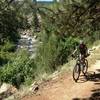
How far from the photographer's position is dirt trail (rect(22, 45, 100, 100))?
12.2m

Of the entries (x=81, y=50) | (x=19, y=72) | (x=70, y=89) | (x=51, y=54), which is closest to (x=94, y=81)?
(x=70, y=89)

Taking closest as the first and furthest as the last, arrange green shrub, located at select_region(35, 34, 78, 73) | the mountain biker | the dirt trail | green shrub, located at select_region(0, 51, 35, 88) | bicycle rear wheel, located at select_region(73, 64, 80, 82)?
the dirt trail < the mountain biker < bicycle rear wheel, located at select_region(73, 64, 80, 82) < green shrub, located at select_region(35, 34, 78, 73) < green shrub, located at select_region(0, 51, 35, 88)

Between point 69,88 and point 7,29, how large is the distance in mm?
4399

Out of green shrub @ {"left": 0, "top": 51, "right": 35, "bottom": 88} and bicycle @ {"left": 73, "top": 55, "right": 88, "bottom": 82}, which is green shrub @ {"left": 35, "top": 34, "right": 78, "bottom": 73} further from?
bicycle @ {"left": 73, "top": 55, "right": 88, "bottom": 82}

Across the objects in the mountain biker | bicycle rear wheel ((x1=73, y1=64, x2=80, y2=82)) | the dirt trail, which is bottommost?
the dirt trail

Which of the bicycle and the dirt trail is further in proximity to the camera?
the bicycle

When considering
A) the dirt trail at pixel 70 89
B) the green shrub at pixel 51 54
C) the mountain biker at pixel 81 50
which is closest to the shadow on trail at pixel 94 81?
the dirt trail at pixel 70 89

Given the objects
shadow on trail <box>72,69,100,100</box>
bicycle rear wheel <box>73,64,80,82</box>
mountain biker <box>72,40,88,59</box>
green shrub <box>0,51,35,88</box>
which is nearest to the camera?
shadow on trail <box>72,69,100,100</box>

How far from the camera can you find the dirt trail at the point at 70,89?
12244 millimetres

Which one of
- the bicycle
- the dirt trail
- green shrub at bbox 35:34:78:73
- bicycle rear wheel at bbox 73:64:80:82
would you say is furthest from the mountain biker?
green shrub at bbox 35:34:78:73

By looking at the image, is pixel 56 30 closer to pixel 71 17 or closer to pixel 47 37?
pixel 71 17

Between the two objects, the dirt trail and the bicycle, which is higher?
the bicycle

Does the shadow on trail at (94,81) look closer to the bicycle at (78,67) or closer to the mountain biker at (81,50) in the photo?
the bicycle at (78,67)

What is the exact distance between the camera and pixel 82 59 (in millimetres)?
13742
